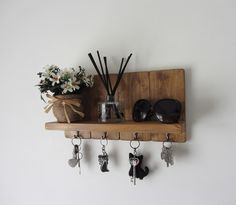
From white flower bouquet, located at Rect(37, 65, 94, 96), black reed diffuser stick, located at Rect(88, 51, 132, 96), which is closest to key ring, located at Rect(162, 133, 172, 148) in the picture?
black reed diffuser stick, located at Rect(88, 51, 132, 96)

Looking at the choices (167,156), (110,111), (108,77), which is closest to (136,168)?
(167,156)

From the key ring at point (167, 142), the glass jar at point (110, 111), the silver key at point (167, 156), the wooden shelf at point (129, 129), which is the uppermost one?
the glass jar at point (110, 111)

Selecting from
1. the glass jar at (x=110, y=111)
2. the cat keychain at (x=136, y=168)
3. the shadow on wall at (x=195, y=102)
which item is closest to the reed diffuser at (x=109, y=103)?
the glass jar at (x=110, y=111)

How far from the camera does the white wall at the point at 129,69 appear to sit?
2.55 feet

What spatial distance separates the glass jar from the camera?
831 mm

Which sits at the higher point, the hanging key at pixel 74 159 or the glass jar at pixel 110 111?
the glass jar at pixel 110 111

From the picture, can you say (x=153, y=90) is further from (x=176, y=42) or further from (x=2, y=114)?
(x=2, y=114)

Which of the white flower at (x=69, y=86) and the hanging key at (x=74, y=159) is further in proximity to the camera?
the hanging key at (x=74, y=159)

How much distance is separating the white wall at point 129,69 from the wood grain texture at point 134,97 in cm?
4

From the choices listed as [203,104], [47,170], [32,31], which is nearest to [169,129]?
[203,104]

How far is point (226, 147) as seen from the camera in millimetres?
773

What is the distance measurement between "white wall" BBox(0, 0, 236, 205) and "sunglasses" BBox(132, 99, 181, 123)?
111 millimetres

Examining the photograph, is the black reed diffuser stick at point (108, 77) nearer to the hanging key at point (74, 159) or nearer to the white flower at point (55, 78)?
the white flower at point (55, 78)

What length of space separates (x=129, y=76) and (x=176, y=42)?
209 mm
